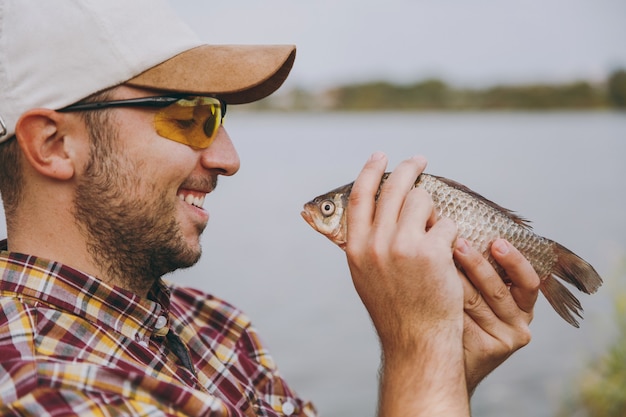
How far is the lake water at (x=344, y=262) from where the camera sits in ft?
34.0

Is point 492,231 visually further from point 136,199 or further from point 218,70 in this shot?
point 136,199

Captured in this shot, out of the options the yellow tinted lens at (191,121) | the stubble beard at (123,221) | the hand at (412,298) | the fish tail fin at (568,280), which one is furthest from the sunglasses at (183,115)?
the fish tail fin at (568,280)

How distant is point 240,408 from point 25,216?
926 mm

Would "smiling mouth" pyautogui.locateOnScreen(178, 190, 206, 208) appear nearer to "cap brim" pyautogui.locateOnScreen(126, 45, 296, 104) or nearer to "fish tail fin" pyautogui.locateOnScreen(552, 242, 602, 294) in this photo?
"cap brim" pyautogui.locateOnScreen(126, 45, 296, 104)

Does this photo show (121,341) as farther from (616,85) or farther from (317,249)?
(616,85)

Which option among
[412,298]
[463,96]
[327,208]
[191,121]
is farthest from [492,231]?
[463,96]

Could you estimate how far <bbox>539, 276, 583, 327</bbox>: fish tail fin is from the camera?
2.55 meters

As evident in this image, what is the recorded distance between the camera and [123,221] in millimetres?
2291

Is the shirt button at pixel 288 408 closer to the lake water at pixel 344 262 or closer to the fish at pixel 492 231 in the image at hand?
the fish at pixel 492 231

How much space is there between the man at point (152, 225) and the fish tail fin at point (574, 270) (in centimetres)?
24

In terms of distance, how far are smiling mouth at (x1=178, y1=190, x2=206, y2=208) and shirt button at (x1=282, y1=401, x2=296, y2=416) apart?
2.75ft

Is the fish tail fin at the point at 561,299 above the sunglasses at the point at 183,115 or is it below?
below

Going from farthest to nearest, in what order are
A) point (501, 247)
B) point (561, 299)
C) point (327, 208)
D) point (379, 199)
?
point (327, 208), point (561, 299), point (501, 247), point (379, 199)

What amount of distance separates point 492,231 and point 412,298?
51 cm
